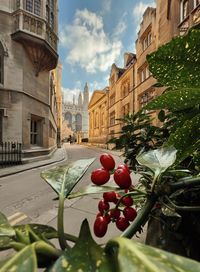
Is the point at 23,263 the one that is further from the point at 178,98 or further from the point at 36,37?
the point at 36,37

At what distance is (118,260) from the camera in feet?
0.92

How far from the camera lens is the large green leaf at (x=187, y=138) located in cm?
50

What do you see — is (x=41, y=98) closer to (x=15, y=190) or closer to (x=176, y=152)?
(x=15, y=190)

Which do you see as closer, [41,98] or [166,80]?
[166,80]

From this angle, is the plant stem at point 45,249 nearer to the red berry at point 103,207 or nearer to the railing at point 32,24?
the red berry at point 103,207

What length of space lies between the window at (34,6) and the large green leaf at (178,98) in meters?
13.2

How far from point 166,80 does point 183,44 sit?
0.08m

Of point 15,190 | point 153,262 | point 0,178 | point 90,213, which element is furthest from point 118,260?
point 0,178

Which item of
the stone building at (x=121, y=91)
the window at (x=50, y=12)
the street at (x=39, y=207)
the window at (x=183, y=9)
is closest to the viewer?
the street at (x=39, y=207)

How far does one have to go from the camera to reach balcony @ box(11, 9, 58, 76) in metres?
10.6

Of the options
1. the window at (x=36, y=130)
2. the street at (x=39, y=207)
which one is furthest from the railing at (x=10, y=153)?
the street at (x=39, y=207)

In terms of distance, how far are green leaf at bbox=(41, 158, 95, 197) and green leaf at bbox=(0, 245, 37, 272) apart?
194 mm

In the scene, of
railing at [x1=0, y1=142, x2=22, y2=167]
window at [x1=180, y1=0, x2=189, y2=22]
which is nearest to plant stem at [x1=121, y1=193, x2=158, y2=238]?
railing at [x1=0, y1=142, x2=22, y2=167]

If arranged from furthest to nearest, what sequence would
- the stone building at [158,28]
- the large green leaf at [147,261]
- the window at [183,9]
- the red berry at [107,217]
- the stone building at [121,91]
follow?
the stone building at [121,91], the window at [183,9], the stone building at [158,28], the red berry at [107,217], the large green leaf at [147,261]
